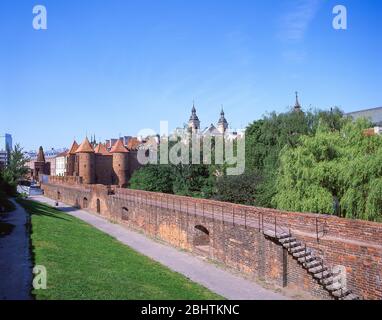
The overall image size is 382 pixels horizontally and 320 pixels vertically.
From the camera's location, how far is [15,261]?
12.8m

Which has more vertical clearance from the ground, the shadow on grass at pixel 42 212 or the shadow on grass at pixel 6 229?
the shadow on grass at pixel 6 229

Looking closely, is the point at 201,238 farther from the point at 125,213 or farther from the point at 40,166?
the point at 40,166

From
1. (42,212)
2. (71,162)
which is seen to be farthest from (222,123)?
(42,212)

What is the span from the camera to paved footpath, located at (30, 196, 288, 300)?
1263cm

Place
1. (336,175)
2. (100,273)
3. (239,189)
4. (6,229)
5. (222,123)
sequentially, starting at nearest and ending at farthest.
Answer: (100,273), (336,175), (6,229), (239,189), (222,123)

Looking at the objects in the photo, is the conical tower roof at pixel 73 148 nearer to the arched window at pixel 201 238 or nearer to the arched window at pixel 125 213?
the arched window at pixel 125 213

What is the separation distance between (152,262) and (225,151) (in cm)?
2274

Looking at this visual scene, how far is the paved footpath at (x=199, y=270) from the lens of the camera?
497 inches

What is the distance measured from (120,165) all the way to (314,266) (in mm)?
44984

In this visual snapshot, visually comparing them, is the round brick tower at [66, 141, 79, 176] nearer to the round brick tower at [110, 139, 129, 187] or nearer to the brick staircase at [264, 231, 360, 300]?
the round brick tower at [110, 139, 129, 187]

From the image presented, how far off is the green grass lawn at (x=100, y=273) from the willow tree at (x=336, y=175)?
7.75m

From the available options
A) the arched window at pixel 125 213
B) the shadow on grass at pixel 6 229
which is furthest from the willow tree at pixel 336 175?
the shadow on grass at pixel 6 229

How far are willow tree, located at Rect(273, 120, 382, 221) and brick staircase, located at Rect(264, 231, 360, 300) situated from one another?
485 centimetres
